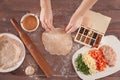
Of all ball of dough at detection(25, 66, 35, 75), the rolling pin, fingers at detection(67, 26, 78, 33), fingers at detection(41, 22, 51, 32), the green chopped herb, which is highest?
fingers at detection(41, 22, 51, 32)

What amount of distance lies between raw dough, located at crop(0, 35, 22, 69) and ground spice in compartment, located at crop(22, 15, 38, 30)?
0.26 feet

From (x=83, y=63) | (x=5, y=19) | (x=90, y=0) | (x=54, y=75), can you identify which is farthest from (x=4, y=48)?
(x=90, y=0)

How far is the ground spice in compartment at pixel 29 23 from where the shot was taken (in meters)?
1.38

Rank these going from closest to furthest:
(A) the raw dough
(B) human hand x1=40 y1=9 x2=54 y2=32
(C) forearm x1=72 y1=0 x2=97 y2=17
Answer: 1. (C) forearm x1=72 y1=0 x2=97 y2=17
2. (B) human hand x1=40 y1=9 x2=54 y2=32
3. (A) the raw dough

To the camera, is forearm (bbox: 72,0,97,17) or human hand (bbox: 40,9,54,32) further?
human hand (bbox: 40,9,54,32)

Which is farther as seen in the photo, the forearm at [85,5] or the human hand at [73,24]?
the human hand at [73,24]

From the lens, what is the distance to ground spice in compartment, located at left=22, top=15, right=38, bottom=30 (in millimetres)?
1376

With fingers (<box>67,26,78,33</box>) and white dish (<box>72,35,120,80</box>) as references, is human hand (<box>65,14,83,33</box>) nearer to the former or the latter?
fingers (<box>67,26,78,33</box>)

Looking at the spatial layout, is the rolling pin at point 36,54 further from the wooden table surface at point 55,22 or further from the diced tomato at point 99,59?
the diced tomato at point 99,59

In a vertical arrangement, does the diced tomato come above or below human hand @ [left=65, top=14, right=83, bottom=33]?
below

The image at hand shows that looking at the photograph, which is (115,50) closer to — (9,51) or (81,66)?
(81,66)

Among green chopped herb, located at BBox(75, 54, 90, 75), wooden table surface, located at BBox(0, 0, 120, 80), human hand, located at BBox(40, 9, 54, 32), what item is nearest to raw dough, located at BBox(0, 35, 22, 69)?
wooden table surface, located at BBox(0, 0, 120, 80)

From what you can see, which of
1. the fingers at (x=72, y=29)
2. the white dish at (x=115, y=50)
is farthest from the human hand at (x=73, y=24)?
the white dish at (x=115, y=50)

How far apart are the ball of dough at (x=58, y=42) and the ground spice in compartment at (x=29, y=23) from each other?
2.3 inches
